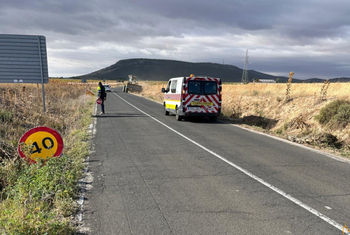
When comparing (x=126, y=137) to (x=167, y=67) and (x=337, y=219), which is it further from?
(x=167, y=67)

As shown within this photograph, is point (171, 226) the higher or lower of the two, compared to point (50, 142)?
lower

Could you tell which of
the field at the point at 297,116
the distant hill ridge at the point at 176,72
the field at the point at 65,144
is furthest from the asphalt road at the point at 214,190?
the distant hill ridge at the point at 176,72

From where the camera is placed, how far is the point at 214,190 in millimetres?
4980

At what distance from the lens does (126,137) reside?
9.85 m

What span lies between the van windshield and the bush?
5136mm

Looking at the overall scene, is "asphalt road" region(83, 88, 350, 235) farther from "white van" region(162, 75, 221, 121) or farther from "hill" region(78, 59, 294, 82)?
"hill" region(78, 59, 294, 82)

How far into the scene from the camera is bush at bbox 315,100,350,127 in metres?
10.5

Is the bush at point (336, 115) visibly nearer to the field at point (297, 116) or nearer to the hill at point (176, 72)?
the field at point (297, 116)

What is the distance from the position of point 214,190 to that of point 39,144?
3420 millimetres

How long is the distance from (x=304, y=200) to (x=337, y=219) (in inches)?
26.4

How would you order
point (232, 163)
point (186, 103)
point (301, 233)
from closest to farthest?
point (301, 233), point (232, 163), point (186, 103)

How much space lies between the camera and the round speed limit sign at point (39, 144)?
17.2 ft

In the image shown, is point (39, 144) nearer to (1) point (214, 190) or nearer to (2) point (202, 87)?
(1) point (214, 190)

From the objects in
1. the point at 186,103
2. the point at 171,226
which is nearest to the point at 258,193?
the point at 171,226
